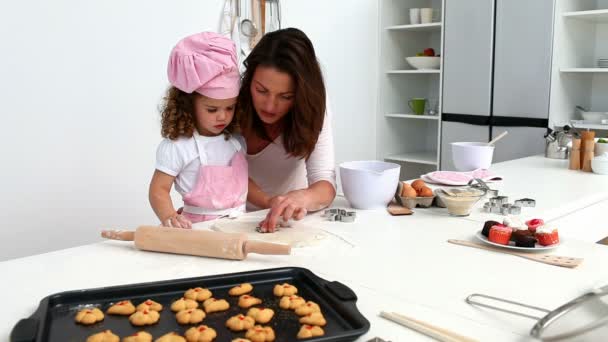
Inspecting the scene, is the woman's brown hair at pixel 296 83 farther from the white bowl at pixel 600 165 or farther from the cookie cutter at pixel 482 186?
the white bowl at pixel 600 165

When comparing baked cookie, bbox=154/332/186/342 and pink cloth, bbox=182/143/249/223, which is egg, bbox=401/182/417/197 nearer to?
pink cloth, bbox=182/143/249/223

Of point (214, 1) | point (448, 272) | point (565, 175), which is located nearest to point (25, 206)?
point (214, 1)

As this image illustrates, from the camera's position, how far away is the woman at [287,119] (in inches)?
62.9

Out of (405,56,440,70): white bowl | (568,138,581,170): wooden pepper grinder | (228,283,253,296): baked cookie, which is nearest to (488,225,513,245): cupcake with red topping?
(228,283,253,296): baked cookie

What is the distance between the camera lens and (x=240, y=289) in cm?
92

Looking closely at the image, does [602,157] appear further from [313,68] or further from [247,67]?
[247,67]

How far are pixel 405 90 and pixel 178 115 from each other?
2941 mm

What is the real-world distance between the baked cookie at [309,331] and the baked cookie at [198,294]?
193 mm

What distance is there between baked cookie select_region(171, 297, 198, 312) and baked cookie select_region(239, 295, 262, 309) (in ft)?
0.23

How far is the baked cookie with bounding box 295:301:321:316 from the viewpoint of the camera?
0.83 m

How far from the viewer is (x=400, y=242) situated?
123 centimetres

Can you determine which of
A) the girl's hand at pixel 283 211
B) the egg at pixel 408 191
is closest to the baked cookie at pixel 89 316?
the girl's hand at pixel 283 211

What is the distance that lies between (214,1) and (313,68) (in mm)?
1664

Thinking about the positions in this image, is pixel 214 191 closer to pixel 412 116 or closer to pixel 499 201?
pixel 499 201
